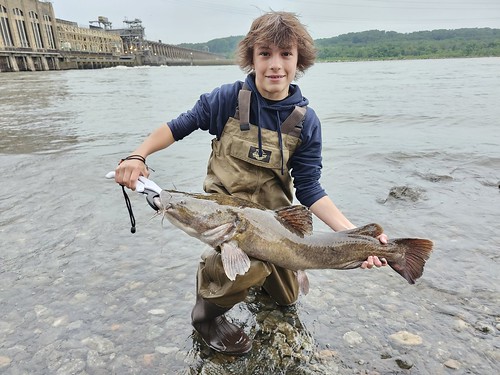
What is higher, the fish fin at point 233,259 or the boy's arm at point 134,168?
the boy's arm at point 134,168

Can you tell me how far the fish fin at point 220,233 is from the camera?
236cm

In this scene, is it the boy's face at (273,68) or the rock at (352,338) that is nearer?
the rock at (352,338)

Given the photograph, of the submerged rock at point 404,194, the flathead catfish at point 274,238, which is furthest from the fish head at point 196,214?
the submerged rock at point 404,194

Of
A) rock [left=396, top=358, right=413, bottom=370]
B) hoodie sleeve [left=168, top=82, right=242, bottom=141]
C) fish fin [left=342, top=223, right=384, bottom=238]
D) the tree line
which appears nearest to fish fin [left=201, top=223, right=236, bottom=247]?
fish fin [left=342, top=223, right=384, bottom=238]

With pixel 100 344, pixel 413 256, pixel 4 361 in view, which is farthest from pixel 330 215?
pixel 4 361

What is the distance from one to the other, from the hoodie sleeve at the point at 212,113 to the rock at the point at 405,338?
1.97 metres

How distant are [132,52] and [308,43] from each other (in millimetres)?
137324

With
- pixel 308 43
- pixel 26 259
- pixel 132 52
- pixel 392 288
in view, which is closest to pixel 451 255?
pixel 392 288

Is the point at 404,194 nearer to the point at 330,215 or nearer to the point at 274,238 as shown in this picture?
the point at 330,215

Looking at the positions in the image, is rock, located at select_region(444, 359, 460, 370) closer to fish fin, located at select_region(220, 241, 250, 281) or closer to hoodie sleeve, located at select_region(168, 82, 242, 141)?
fish fin, located at select_region(220, 241, 250, 281)

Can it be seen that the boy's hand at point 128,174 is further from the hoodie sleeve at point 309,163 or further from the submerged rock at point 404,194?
the submerged rock at point 404,194

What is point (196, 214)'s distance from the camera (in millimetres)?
2377

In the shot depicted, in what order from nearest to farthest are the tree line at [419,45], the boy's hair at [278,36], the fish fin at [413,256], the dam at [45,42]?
the fish fin at [413,256], the boy's hair at [278,36], the dam at [45,42], the tree line at [419,45]

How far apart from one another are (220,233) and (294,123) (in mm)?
1099
